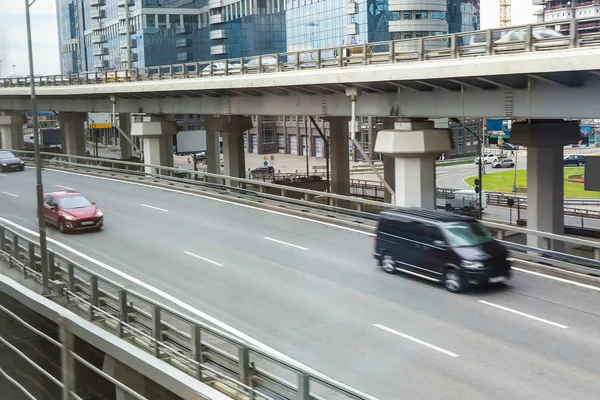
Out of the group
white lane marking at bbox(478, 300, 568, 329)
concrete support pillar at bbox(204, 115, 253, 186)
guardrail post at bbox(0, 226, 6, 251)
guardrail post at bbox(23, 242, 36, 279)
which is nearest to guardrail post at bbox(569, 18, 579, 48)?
white lane marking at bbox(478, 300, 568, 329)

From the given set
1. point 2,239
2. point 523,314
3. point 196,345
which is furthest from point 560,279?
point 2,239

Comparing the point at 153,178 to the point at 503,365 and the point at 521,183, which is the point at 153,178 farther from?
the point at 521,183

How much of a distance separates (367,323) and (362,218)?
8.34 m

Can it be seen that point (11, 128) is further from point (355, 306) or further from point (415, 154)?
point (355, 306)

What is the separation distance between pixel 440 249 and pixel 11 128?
2919cm

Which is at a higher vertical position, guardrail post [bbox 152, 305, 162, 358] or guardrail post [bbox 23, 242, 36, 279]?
guardrail post [bbox 23, 242, 36, 279]

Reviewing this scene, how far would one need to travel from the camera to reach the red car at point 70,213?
15869 millimetres

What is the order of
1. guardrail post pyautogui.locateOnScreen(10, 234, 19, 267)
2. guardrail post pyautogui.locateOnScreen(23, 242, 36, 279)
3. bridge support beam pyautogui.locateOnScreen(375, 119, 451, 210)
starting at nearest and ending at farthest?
guardrail post pyautogui.locateOnScreen(23, 242, 36, 279) → guardrail post pyautogui.locateOnScreen(10, 234, 19, 267) → bridge support beam pyautogui.locateOnScreen(375, 119, 451, 210)

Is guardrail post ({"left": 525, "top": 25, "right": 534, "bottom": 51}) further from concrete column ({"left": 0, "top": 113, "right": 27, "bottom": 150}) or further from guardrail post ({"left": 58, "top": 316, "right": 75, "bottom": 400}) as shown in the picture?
concrete column ({"left": 0, "top": 113, "right": 27, "bottom": 150})

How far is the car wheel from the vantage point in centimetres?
1298

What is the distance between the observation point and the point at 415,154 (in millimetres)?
19875

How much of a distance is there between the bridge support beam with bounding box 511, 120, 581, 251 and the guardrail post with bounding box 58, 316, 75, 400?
1626cm

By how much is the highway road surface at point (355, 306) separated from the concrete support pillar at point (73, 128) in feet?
67.4

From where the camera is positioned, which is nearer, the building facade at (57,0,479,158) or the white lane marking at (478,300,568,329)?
the white lane marking at (478,300,568,329)
